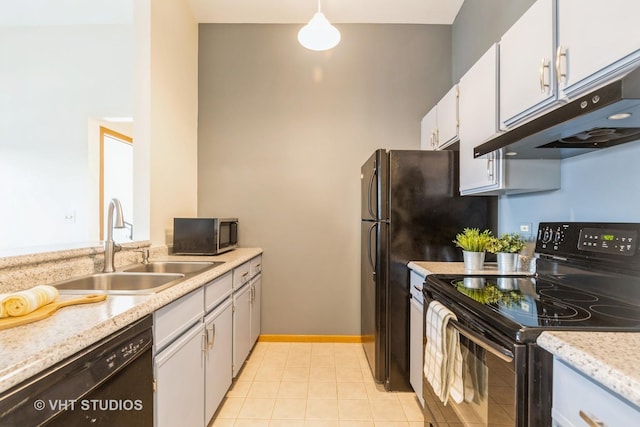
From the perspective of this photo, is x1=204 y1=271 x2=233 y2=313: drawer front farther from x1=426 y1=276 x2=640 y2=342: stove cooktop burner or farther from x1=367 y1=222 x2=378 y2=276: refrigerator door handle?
x1=426 y1=276 x2=640 y2=342: stove cooktop burner

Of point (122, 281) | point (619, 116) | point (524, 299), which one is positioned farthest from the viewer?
point (122, 281)

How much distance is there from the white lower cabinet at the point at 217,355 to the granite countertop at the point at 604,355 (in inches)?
59.3

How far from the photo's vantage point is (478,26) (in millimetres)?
2496

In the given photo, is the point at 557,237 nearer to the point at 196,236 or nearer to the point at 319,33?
the point at 319,33

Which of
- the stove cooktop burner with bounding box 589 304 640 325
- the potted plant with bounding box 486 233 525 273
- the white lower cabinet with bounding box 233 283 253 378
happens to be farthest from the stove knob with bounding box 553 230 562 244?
the white lower cabinet with bounding box 233 283 253 378

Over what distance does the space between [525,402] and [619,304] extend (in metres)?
0.58

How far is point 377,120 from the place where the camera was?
3.08m

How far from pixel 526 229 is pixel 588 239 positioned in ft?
1.87

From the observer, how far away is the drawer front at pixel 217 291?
1.68 meters

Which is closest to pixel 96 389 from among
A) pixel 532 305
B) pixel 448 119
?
pixel 532 305

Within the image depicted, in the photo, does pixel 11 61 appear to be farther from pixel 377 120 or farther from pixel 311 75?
pixel 377 120

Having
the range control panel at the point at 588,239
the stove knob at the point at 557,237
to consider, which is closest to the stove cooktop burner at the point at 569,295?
the range control panel at the point at 588,239

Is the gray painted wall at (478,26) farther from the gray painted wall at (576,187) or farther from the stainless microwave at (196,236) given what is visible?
the stainless microwave at (196,236)

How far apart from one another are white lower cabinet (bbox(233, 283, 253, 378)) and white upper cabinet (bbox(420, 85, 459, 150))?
75.1 inches
